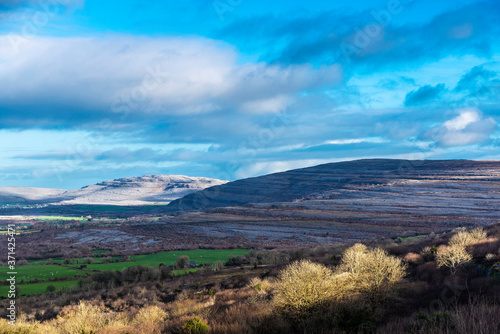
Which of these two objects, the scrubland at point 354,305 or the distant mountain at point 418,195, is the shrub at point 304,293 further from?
the distant mountain at point 418,195

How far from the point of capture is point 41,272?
63781 millimetres

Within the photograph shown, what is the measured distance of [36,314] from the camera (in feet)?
103

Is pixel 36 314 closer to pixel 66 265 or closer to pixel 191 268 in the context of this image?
pixel 191 268

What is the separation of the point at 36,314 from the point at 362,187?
583ft

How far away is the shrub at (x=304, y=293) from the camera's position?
15242 millimetres

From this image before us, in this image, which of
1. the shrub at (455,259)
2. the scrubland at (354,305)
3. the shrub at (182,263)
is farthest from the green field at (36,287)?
the shrub at (455,259)

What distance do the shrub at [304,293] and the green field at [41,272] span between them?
5620 cm

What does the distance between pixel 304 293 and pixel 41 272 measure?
65.1 metres

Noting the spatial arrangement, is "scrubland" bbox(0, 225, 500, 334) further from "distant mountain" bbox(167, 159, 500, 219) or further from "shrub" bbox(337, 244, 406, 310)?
"distant mountain" bbox(167, 159, 500, 219)

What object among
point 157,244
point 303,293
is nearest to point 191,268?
point 157,244

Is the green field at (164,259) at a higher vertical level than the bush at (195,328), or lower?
lower

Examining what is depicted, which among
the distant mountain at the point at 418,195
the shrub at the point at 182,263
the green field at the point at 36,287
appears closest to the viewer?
the green field at the point at 36,287

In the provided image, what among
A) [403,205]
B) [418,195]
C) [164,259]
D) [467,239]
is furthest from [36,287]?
[418,195]

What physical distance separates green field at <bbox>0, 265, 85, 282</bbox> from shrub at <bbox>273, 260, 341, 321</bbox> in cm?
5620
